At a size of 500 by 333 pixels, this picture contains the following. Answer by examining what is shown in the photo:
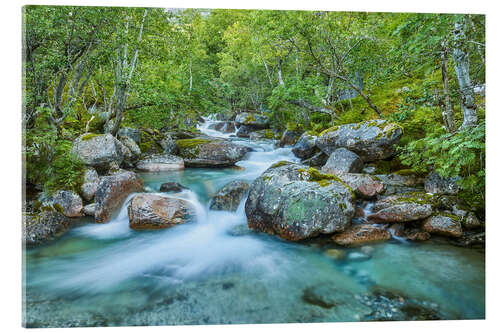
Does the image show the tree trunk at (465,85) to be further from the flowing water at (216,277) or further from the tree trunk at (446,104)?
the flowing water at (216,277)

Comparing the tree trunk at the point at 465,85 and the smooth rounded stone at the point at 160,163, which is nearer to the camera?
the tree trunk at the point at 465,85

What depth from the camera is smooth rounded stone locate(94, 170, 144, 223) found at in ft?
12.4

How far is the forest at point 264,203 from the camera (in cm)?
204

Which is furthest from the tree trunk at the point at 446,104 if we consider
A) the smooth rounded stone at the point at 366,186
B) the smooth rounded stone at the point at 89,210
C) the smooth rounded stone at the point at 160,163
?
the smooth rounded stone at the point at 160,163

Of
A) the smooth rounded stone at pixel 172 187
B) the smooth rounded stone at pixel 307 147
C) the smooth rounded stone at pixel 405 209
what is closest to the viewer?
the smooth rounded stone at pixel 405 209

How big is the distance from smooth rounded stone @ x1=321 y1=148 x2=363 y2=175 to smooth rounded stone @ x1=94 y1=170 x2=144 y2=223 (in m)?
4.16

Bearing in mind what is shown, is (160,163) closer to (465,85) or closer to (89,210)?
(89,210)

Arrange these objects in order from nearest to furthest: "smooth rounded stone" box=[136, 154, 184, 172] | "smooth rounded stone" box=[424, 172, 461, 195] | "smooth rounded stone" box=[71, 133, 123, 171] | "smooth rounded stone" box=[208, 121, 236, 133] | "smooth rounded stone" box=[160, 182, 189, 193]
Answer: "smooth rounded stone" box=[424, 172, 461, 195] < "smooth rounded stone" box=[160, 182, 189, 193] < "smooth rounded stone" box=[71, 133, 123, 171] < "smooth rounded stone" box=[136, 154, 184, 172] < "smooth rounded stone" box=[208, 121, 236, 133]

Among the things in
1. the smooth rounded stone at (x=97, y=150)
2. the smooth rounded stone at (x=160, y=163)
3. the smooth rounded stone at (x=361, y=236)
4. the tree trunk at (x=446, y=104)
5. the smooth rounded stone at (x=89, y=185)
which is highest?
the tree trunk at (x=446, y=104)

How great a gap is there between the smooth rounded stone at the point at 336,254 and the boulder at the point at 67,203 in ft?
12.8

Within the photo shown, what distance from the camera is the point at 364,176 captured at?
14.4 feet

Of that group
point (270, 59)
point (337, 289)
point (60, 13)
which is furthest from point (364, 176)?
point (270, 59)

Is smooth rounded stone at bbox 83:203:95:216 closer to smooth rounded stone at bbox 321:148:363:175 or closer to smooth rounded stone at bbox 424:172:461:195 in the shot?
smooth rounded stone at bbox 321:148:363:175

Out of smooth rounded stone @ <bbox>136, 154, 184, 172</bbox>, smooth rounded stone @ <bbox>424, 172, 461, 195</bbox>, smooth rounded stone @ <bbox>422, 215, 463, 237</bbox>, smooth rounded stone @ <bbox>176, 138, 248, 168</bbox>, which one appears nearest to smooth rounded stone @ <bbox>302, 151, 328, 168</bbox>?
smooth rounded stone @ <bbox>176, 138, 248, 168</bbox>
